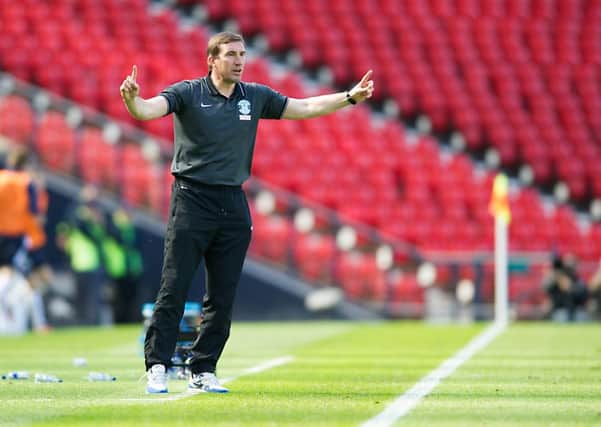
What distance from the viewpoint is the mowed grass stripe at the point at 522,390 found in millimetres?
6562

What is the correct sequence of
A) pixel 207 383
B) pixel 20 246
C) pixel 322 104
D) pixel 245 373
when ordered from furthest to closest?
1. pixel 20 246
2. pixel 245 373
3. pixel 322 104
4. pixel 207 383

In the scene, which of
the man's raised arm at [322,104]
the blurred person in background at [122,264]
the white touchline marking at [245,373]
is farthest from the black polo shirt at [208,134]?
the blurred person in background at [122,264]

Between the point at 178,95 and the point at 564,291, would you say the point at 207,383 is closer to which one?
the point at 178,95

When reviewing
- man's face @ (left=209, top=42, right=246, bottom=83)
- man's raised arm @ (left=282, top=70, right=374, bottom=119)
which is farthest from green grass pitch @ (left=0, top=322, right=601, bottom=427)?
man's face @ (left=209, top=42, right=246, bottom=83)

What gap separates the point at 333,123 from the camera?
2480 centimetres

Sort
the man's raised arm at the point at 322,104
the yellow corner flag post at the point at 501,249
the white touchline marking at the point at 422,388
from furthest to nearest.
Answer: the yellow corner flag post at the point at 501,249, the man's raised arm at the point at 322,104, the white touchline marking at the point at 422,388

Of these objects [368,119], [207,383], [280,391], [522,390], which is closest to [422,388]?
[522,390]

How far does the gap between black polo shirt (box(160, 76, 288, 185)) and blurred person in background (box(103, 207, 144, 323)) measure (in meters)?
11.4

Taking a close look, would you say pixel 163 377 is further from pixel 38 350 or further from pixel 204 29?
pixel 204 29

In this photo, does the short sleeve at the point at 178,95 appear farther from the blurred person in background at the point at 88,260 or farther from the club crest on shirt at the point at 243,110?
the blurred person in background at the point at 88,260

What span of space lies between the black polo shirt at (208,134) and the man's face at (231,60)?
0.16 m

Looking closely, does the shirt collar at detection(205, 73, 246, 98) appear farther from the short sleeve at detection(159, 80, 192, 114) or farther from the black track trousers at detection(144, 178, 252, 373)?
the black track trousers at detection(144, 178, 252, 373)

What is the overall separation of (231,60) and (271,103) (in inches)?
20.1

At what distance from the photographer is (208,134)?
26.4ft
